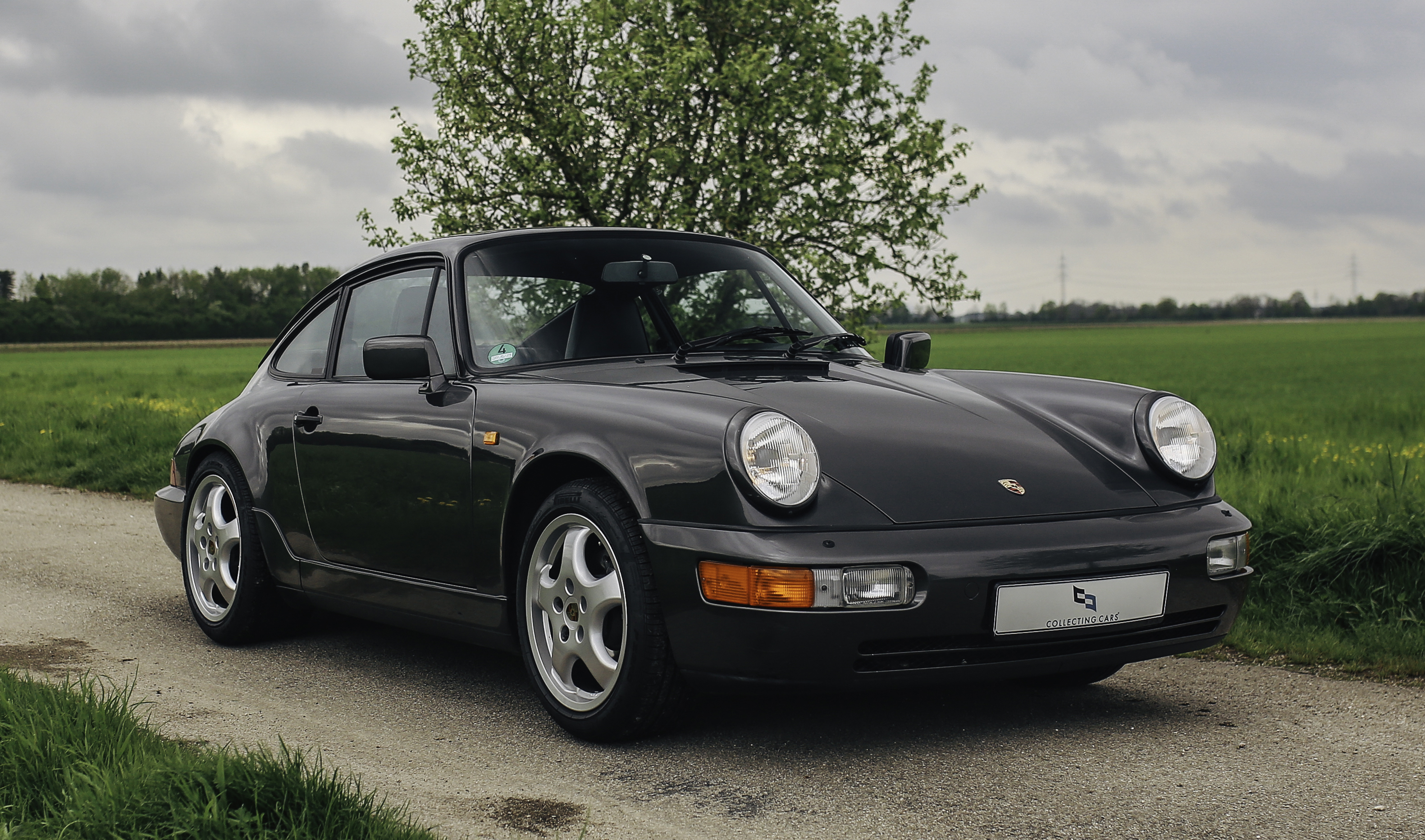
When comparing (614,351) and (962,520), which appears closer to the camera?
(962,520)

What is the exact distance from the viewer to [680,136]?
13.9 m

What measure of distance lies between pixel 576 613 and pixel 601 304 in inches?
48.3

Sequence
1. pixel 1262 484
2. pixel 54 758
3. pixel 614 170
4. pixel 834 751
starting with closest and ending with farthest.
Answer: pixel 54 758, pixel 834 751, pixel 1262 484, pixel 614 170

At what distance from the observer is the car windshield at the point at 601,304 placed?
168 inches

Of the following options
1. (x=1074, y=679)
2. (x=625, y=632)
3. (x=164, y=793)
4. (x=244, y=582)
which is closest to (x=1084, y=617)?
(x=1074, y=679)

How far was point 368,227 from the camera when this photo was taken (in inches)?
579

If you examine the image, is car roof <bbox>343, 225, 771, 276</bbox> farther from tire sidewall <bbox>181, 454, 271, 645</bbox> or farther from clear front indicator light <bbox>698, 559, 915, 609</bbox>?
clear front indicator light <bbox>698, 559, 915, 609</bbox>

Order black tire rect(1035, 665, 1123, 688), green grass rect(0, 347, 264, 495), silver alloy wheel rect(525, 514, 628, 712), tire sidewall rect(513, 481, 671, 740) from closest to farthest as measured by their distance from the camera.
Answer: tire sidewall rect(513, 481, 671, 740), silver alloy wheel rect(525, 514, 628, 712), black tire rect(1035, 665, 1123, 688), green grass rect(0, 347, 264, 495)

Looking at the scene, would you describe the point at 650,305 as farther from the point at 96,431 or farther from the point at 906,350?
the point at 96,431

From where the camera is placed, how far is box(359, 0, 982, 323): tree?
44.4 ft

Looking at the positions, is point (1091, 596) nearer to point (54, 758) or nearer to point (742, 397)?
point (742, 397)

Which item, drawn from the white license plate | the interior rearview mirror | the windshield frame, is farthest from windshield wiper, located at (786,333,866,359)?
the white license plate

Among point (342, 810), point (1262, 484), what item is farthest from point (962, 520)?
point (1262, 484)

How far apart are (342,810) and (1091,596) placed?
72.4 inches
